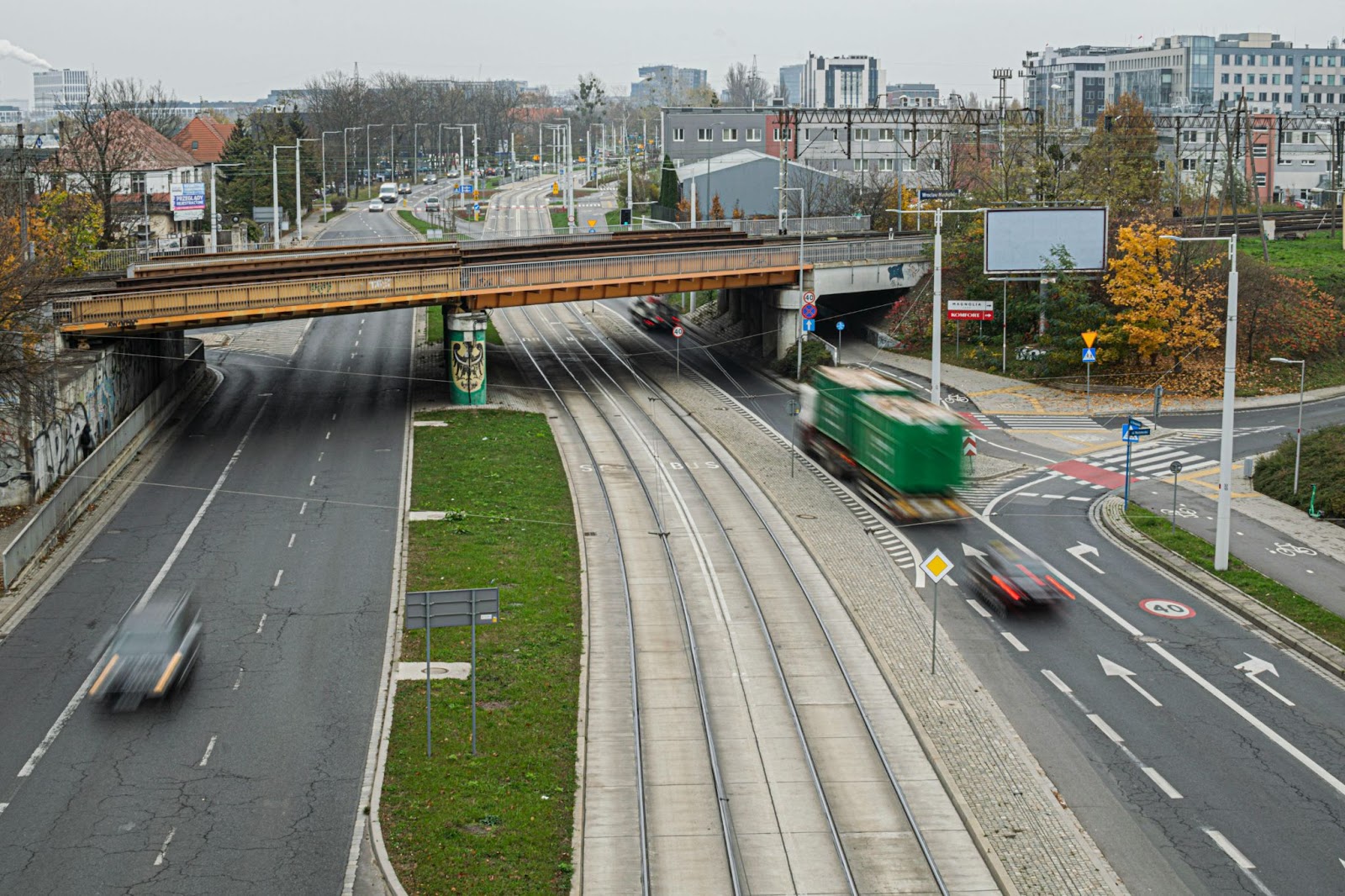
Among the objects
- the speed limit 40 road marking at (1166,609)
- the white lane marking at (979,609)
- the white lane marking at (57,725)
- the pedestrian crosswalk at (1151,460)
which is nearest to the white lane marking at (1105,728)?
the white lane marking at (979,609)

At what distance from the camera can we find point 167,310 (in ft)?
174

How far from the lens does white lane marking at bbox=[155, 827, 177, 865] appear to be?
2220 centimetres

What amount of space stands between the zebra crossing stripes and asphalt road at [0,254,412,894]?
87.8ft

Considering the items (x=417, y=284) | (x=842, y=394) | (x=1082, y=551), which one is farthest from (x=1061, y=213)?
(x=417, y=284)

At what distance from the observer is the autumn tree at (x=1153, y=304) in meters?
62.6

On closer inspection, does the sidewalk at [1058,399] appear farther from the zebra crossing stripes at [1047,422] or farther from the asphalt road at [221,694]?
the asphalt road at [221,694]

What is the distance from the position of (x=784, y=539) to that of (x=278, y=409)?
2899 cm

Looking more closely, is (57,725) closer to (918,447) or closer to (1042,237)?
(918,447)

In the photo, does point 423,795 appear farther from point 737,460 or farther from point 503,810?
point 737,460

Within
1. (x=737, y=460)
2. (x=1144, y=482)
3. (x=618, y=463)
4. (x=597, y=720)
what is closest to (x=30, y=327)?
(x=618, y=463)

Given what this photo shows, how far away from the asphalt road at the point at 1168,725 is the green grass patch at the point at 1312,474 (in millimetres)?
9452

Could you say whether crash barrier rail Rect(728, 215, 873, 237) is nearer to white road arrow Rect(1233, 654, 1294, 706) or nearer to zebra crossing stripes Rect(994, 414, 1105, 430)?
zebra crossing stripes Rect(994, 414, 1105, 430)

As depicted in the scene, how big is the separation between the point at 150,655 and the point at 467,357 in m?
32.6

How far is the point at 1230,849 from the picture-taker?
22.6m
